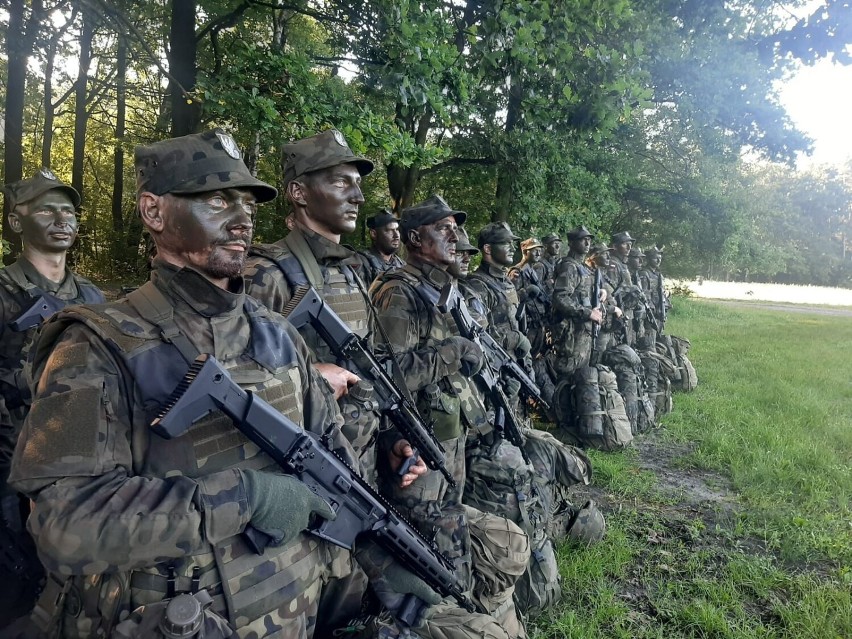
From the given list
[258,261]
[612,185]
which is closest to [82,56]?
[612,185]

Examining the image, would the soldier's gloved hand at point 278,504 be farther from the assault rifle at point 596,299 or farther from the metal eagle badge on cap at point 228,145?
the assault rifle at point 596,299

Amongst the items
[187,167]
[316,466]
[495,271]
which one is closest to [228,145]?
[187,167]

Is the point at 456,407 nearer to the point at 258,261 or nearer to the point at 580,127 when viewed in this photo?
the point at 258,261

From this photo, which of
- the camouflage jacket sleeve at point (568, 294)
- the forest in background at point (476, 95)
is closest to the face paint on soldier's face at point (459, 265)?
the forest in background at point (476, 95)

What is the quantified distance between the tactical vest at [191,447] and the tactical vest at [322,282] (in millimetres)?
988

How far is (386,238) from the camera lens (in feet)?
23.3

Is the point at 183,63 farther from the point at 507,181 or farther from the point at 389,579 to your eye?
the point at 389,579

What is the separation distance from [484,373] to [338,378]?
168cm

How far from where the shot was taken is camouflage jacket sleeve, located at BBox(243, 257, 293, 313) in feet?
8.70

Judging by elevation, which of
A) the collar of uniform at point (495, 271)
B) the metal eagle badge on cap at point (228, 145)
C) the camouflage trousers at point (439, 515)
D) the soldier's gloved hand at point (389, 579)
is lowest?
the camouflage trousers at point (439, 515)

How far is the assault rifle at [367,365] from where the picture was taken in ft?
8.43

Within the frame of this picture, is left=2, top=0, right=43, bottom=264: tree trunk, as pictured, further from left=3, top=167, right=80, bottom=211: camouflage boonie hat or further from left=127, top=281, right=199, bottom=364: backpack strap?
left=127, top=281, right=199, bottom=364: backpack strap

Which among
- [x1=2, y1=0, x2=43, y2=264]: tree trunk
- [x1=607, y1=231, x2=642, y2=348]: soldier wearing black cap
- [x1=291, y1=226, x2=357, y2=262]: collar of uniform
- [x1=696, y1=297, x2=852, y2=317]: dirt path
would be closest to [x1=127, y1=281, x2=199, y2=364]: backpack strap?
[x1=291, y1=226, x2=357, y2=262]: collar of uniform

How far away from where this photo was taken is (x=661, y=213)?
50.0ft
